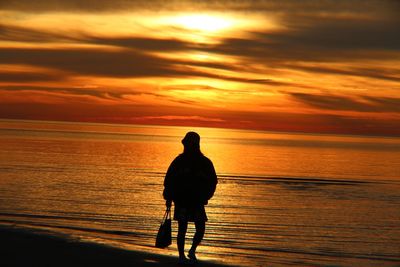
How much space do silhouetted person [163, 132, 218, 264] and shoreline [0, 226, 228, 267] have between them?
1094mm

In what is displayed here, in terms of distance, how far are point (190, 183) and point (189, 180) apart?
0.20 feet

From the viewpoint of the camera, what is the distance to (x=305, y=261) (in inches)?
598

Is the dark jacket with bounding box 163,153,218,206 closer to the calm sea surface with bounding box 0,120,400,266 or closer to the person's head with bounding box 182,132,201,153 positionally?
the person's head with bounding box 182,132,201,153

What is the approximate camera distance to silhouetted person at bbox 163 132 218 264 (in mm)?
10875

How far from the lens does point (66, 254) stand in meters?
11.7

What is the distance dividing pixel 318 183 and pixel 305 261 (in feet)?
88.2

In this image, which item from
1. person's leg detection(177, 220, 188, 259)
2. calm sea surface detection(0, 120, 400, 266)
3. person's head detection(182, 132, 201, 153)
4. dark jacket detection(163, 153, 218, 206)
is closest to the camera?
person's head detection(182, 132, 201, 153)

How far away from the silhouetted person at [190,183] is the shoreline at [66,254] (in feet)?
3.59

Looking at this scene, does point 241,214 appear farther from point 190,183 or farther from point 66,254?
point 190,183

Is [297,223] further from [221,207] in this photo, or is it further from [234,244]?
[234,244]

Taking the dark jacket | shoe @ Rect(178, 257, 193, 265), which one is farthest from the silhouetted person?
shoe @ Rect(178, 257, 193, 265)

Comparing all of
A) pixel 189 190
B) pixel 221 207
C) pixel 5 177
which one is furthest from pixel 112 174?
pixel 189 190

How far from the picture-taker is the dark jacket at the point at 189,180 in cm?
1088

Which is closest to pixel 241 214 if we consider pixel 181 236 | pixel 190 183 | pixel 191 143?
pixel 181 236
